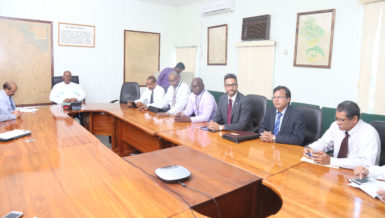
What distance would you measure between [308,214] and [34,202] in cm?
127

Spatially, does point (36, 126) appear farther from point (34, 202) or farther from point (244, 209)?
point (244, 209)

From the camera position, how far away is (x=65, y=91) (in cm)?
489

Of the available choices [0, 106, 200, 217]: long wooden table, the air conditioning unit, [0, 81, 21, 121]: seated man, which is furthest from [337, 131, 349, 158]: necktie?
the air conditioning unit

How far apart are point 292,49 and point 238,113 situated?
1.92 m

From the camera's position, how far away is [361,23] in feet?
11.3

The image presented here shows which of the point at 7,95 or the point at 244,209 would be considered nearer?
the point at 244,209

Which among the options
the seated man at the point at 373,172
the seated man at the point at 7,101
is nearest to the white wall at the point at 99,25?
the seated man at the point at 7,101

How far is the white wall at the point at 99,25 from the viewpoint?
16.8 feet

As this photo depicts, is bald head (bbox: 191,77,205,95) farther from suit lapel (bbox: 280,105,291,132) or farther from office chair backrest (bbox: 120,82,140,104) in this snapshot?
office chair backrest (bbox: 120,82,140,104)

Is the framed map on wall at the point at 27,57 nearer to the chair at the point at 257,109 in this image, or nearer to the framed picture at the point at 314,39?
the chair at the point at 257,109

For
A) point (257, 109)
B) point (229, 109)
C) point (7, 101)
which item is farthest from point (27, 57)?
point (257, 109)

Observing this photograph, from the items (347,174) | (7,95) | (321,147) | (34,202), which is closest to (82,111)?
(7,95)

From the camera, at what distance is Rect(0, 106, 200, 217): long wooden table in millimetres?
1163

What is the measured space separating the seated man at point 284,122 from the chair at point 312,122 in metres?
0.20
